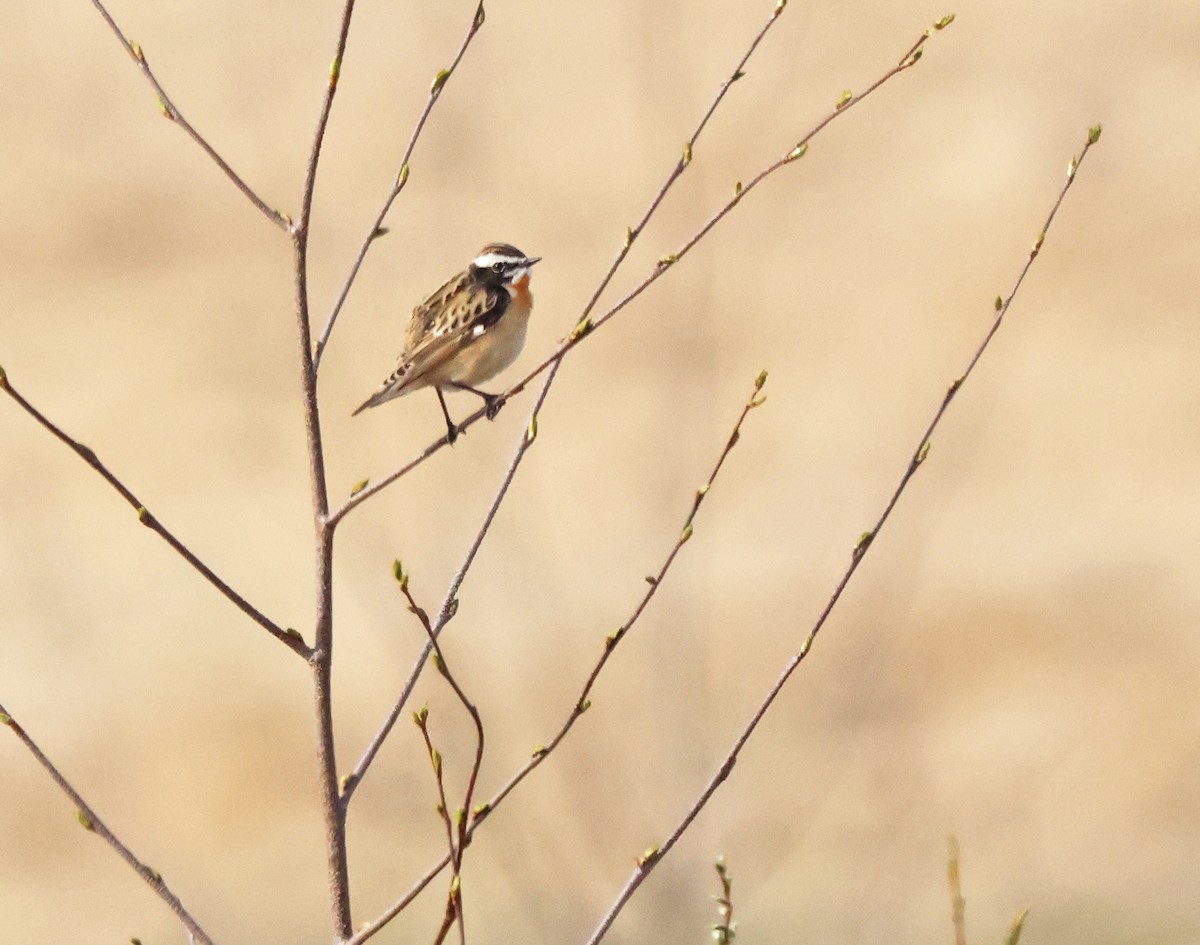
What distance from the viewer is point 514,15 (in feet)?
81.0

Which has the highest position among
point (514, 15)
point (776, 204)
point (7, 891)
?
point (514, 15)

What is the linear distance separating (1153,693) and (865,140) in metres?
9.66

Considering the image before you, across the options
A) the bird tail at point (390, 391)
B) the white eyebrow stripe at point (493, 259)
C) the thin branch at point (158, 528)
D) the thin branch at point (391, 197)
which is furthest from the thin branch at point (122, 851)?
the white eyebrow stripe at point (493, 259)

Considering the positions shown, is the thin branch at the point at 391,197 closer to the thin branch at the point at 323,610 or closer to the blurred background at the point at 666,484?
the thin branch at the point at 323,610

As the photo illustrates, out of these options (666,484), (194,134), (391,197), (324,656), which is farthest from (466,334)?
(666,484)

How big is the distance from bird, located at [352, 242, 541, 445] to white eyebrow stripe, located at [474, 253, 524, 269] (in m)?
0.01

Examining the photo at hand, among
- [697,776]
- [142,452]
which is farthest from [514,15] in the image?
[697,776]

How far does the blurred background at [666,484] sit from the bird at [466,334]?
3.31 ft

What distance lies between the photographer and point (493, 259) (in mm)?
7555

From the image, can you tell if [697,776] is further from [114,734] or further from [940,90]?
[940,90]

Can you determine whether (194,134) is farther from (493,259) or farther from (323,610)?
(493,259)

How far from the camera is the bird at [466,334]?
705cm

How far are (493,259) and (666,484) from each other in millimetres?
6327

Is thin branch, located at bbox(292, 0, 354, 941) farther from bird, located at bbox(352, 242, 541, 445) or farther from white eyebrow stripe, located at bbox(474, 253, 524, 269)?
white eyebrow stripe, located at bbox(474, 253, 524, 269)
